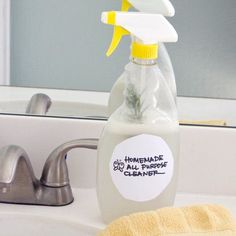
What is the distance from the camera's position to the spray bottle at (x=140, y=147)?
655 mm

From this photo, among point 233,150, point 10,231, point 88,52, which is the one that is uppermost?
point 88,52

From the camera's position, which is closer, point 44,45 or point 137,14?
point 137,14

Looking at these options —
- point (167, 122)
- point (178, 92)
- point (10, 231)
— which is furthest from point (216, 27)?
point (10, 231)

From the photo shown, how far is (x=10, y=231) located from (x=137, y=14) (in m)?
0.33

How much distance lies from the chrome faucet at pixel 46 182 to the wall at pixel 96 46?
139 mm

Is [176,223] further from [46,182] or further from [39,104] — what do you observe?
[39,104]

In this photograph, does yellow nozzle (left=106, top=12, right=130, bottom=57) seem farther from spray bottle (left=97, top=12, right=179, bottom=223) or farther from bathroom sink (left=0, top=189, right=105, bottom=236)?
Result: bathroom sink (left=0, top=189, right=105, bottom=236)

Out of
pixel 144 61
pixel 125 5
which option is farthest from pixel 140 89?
pixel 125 5

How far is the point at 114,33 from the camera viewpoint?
71 centimetres

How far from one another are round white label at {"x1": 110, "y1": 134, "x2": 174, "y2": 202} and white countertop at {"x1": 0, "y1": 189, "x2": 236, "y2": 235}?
0.23 feet

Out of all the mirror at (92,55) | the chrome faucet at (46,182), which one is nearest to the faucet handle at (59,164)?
the chrome faucet at (46,182)

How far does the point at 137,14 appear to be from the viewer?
24.3 inches

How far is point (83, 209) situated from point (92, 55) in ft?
0.72

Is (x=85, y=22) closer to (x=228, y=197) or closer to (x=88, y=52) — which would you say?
(x=88, y=52)
